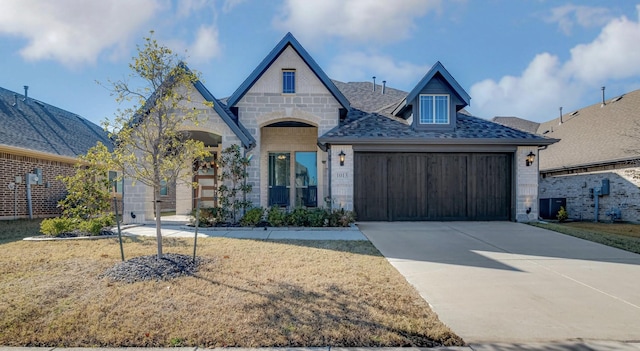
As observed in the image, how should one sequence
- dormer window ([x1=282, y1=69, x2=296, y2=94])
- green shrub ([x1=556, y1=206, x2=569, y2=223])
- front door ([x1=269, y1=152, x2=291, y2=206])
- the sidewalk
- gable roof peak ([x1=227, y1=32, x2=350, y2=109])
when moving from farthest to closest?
front door ([x1=269, y1=152, x2=291, y2=206])
green shrub ([x1=556, y1=206, x2=569, y2=223])
dormer window ([x1=282, y1=69, x2=296, y2=94])
gable roof peak ([x1=227, y1=32, x2=350, y2=109])
the sidewalk

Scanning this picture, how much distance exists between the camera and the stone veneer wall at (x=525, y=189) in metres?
11.6

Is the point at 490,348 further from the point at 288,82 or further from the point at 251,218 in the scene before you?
the point at 288,82

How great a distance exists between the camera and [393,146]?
38.0ft

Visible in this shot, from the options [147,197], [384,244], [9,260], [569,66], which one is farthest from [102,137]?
[569,66]

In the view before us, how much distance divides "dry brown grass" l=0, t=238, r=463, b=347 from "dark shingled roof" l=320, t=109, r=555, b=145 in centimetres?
622

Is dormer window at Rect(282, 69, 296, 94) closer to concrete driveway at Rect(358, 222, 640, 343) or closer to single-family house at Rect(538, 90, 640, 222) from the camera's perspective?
concrete driveway at Rect(358, 222, 640, 343)

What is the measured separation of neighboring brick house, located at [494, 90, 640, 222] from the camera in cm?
1297

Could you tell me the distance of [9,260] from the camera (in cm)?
609

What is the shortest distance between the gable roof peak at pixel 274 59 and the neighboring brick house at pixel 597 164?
10.3m

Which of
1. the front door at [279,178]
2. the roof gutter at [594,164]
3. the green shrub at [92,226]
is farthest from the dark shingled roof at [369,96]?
the green shrub at [92,226]

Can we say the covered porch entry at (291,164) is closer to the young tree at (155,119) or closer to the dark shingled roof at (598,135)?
the young tree at (155,119)

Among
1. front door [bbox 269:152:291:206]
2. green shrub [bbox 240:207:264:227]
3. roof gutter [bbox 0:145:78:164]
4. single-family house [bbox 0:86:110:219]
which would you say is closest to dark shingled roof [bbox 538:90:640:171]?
front door [bbox 269:152:291:206]

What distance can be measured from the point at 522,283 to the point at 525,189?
26.4 feet

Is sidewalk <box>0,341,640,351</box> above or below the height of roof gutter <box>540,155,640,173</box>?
below
